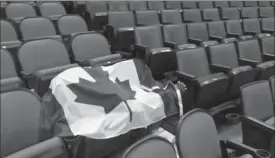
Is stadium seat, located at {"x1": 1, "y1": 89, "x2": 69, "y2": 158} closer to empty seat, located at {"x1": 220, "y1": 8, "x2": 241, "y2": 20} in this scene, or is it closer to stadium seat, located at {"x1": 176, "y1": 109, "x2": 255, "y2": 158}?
stadium seat, located at {"x1": 176, "y1": 109, "x2": 255, "y2": 158}

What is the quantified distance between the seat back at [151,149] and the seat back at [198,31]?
1044mm

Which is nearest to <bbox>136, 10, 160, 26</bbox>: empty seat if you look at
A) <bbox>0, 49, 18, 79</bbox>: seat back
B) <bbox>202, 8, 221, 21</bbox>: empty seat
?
<bbox>202, 8, 221, 21</bbox>: empty seat

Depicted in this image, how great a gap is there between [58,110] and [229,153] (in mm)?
406

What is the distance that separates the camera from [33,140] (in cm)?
58

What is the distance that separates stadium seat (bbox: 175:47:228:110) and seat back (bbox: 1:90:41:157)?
514 mm

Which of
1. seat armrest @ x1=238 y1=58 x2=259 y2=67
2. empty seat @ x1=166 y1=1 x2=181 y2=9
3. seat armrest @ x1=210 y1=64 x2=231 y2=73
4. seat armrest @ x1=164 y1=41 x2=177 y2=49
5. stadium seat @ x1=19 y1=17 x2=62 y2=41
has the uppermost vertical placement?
stadium seat @ x1=19 y1=17 x2=62 y2=41

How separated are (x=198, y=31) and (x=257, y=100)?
78cm

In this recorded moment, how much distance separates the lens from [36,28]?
3.74 feet

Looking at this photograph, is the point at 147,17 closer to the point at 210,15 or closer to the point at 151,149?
the point at 210,15

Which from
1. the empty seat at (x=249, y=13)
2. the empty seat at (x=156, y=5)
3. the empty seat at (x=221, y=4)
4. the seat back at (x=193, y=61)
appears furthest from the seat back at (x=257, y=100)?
the empty seat at (x=221, y=4)

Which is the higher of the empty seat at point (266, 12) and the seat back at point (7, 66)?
the seat back at point (7, 66)

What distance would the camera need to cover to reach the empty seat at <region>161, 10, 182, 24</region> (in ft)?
5.34

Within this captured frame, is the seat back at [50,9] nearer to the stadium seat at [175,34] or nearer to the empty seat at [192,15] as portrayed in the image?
the stadium seat at [175,34]

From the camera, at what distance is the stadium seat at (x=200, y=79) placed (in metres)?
0.90
